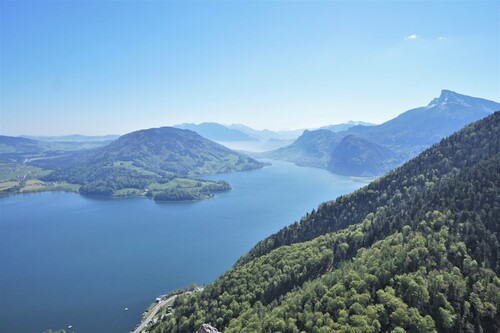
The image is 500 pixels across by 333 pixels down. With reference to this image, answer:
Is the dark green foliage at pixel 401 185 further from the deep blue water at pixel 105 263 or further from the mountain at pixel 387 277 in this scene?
the deep blue water at pixel 105 263

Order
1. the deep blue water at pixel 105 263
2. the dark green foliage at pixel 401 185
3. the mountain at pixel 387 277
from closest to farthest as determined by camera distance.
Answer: the mountain at pixel 387 277 → the deep blue water at pixel 105 263 → the dark green foliage at pixel 401 185

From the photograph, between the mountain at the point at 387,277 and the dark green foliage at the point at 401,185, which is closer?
the mountain at the point at 387,277

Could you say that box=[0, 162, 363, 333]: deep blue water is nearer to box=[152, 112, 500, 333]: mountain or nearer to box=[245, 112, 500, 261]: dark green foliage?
box=[152, 112, 500, 333]: mountain

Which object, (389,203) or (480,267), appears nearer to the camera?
(480,267)

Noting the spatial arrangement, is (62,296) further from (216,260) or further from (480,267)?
(480,267)

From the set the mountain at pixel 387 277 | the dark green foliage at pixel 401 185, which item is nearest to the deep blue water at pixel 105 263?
the mountain at pixel 387 277

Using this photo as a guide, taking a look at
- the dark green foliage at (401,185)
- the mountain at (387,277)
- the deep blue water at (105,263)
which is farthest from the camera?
the dark green foliage at (401,185)

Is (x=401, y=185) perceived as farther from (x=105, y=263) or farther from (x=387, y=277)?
(x=105, y=263)

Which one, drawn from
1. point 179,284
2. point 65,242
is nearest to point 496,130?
point 179,284

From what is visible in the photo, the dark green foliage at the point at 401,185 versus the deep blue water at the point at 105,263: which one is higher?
the dark green foliage at the point at 401,185
